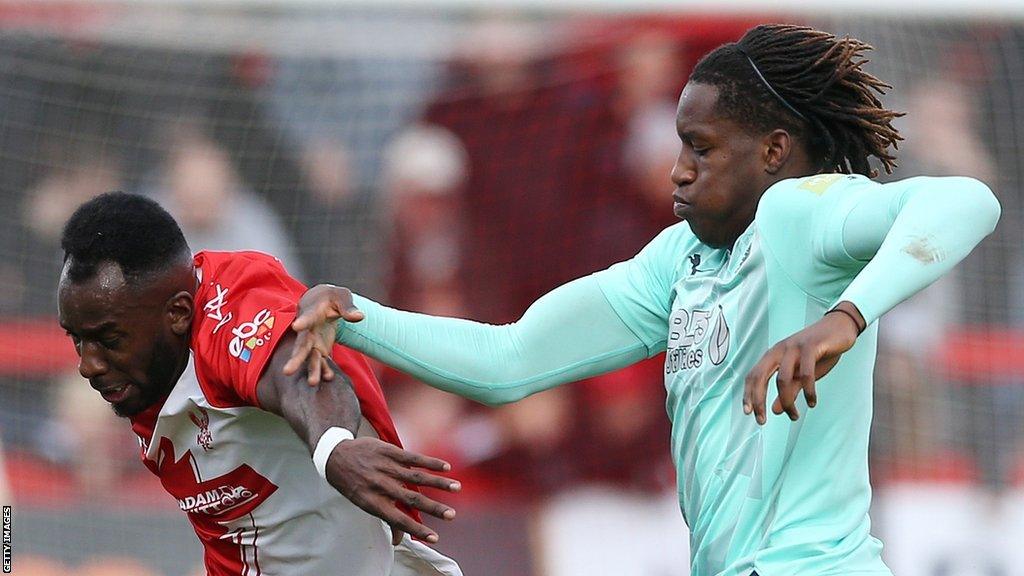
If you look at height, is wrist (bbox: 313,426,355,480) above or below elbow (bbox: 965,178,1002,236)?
below

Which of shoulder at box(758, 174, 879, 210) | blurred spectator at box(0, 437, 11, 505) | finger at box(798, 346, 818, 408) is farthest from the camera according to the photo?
blurred spectator at box(0, 437, 11, 505)

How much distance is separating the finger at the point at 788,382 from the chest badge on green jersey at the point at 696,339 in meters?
0.58

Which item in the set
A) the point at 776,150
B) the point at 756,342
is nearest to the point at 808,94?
the point at 776,150

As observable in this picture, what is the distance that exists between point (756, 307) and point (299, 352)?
97 centimetres

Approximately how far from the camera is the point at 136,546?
6551 mm

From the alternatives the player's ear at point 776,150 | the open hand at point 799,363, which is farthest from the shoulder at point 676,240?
the open hand at point 799,363

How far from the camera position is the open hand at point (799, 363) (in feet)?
8.52

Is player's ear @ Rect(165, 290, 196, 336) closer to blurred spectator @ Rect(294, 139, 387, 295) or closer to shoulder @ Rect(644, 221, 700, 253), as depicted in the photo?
shoulder @ Rect(644, 221, 700, 253)

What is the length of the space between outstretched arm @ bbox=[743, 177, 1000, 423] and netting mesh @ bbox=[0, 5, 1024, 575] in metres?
3.90

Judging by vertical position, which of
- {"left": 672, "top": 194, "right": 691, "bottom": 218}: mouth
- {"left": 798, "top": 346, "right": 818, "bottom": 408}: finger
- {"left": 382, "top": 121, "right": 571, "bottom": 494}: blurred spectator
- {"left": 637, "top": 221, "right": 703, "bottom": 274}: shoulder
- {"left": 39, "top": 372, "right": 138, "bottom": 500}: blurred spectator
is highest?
{"left": 672, "top": 194, "right": 691, "bottom": 218}: mouth

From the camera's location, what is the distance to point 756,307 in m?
3.15

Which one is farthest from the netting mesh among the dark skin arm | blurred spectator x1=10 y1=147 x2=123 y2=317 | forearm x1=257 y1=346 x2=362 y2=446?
the dark skin arm

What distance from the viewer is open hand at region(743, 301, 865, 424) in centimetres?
260

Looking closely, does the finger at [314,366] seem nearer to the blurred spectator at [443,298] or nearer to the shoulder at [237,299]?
the shoulder at [237,299]
